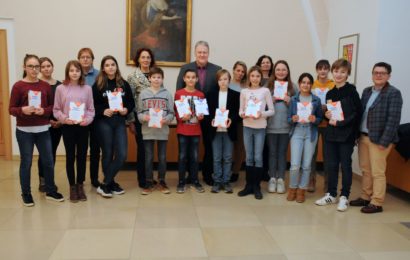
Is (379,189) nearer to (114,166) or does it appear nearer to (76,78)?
(114,166)

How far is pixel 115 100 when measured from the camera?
4.09 meters

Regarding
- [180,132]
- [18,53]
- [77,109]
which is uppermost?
[18,53]

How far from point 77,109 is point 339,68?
9.46ft

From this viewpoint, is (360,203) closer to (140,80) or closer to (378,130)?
(378,130)

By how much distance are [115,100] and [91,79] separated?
0.58 m

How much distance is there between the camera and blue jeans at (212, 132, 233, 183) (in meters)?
4.51

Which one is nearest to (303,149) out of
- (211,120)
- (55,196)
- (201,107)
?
(211,120)

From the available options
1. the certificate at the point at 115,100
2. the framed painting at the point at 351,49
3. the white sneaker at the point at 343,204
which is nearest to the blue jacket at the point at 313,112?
the white sneaker at the point at 343,204

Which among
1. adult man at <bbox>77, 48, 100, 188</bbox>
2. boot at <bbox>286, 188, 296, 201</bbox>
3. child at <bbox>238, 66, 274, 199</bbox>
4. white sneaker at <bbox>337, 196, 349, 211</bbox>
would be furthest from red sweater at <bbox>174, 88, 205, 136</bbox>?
white sneaker at <bbox>337, 196, 349, 211</bbox>

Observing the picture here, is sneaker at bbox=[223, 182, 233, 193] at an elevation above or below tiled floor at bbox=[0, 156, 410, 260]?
above

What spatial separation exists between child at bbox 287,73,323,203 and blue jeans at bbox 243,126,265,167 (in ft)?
1.19

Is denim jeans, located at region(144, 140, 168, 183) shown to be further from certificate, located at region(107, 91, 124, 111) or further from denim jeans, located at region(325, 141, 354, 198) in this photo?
denim jeans, located at region(325, 141, 354, 198)

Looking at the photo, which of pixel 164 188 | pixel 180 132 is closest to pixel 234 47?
pixel 180 132

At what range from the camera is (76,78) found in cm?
397
